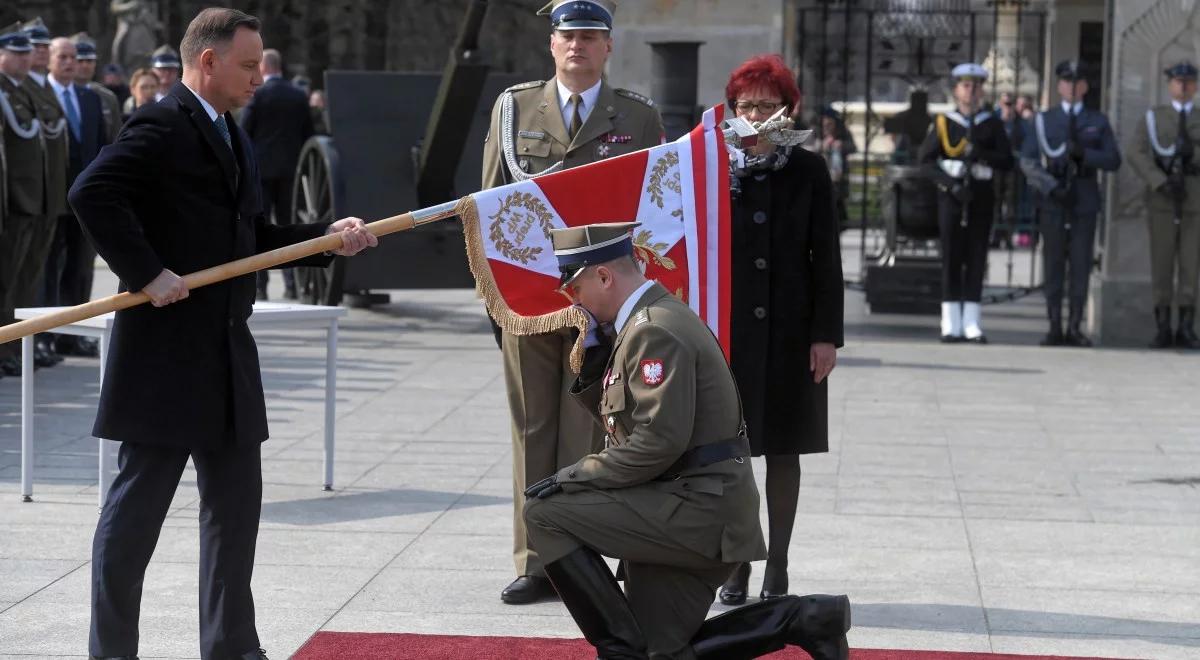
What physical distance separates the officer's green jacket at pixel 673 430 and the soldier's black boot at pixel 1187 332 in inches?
358

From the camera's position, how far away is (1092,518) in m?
6.91

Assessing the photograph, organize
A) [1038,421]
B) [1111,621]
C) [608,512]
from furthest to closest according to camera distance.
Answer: [1038,421]
[1111,621]
[608,512]

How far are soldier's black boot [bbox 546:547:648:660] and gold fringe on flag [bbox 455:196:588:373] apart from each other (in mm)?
1030

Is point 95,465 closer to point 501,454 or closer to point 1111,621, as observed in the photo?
point 501,454

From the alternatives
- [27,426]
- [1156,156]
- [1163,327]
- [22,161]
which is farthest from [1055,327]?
[27,426]

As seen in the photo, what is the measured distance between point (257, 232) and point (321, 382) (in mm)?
5747

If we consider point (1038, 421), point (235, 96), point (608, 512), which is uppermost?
point (235, 96)

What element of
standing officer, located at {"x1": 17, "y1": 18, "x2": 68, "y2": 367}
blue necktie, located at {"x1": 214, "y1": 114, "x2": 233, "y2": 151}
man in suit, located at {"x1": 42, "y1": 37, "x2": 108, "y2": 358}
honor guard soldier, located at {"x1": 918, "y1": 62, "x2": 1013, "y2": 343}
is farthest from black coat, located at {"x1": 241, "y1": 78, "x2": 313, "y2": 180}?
blue necktie, located at {"x1": 214, "y1": 114, "x2": 233, "y2": 151}

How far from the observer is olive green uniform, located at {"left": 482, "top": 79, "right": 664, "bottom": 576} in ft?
18.4

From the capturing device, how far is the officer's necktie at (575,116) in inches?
222

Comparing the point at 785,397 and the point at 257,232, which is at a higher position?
the point at 257,232

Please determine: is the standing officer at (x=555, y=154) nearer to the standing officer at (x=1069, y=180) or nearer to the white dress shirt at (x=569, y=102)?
the white dress shirt at (x=569, y=102)

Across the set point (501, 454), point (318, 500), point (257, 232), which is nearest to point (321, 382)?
point (501, 454)

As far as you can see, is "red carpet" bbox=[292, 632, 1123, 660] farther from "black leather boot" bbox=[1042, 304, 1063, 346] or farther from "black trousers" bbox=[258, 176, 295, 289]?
"black trousers" bbox=[258, 176, 295, 289]
